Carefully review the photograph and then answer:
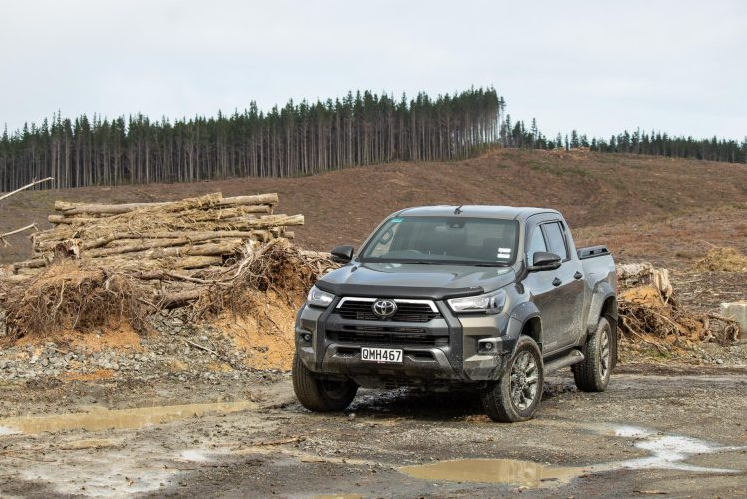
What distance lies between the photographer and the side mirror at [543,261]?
34.0 ft

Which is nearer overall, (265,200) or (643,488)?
(643,488)

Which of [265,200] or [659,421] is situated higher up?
[265,200]

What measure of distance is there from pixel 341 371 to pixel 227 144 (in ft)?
415

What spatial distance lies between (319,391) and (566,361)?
286cm

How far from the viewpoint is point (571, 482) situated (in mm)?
7238

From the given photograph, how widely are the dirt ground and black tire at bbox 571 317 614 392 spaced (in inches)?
7.4

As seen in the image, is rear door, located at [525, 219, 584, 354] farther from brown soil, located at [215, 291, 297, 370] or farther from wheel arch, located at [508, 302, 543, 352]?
brown soil, located at [215, 291, 297, 370]

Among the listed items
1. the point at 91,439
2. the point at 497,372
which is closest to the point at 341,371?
the point at 497,372

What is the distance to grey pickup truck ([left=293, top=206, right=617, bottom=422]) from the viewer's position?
941cm

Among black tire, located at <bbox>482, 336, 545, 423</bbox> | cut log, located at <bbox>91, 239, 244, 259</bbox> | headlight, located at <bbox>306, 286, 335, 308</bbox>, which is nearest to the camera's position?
black tire, located at <bbox>482, 336, 545, 423</bbox>

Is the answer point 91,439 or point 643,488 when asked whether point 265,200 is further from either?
point 643,488

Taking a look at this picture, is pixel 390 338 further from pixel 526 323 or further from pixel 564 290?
pixel 564 290

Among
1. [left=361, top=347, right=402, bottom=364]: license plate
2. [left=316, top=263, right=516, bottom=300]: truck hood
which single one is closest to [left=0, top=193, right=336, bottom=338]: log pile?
[left=316, top=263, right=516, bottom=300]: truck hood

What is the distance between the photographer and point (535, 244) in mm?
11039
